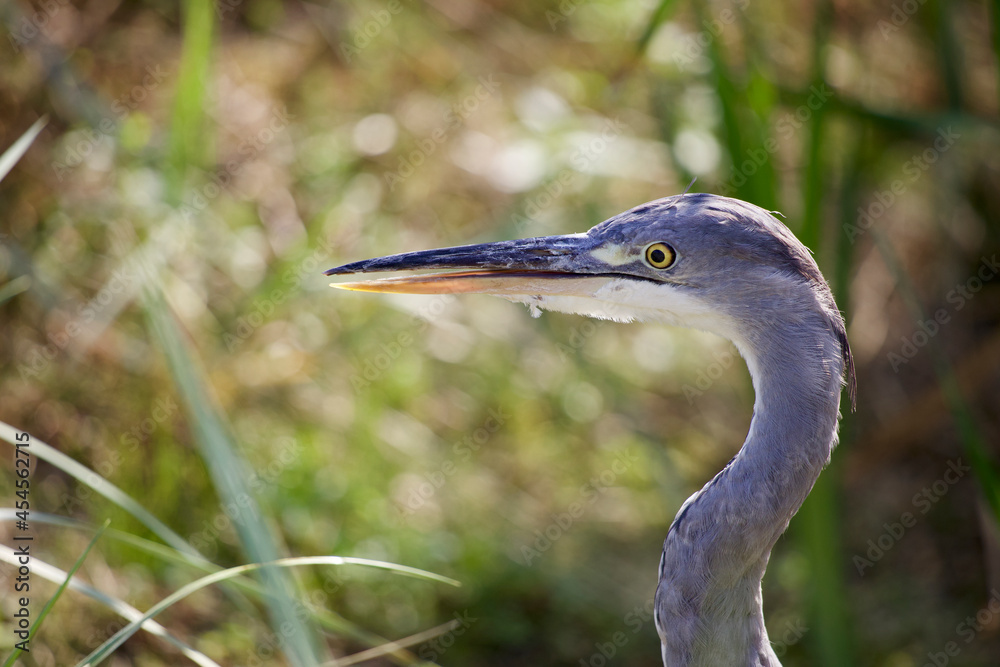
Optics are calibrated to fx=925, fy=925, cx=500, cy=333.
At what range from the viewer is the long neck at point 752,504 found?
1825 millimetres

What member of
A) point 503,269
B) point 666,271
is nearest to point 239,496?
point 503,269

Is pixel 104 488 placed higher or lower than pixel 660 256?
lower

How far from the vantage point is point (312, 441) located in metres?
3.57

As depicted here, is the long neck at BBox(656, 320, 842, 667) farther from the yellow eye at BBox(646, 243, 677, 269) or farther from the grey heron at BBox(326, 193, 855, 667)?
the yellow eye at BBox(646, 243, 677, 269)

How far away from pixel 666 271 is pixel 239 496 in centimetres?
99

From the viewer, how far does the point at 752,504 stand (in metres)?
1.82

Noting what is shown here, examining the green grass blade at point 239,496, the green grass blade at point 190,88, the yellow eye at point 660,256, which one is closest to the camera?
→ the green grass blade at point 239,496

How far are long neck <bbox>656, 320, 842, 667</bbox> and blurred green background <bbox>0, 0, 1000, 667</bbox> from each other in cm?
92

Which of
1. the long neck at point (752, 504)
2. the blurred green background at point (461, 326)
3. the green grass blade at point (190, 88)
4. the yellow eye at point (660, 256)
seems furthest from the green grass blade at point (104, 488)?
the green grass blade at point (190, 88)

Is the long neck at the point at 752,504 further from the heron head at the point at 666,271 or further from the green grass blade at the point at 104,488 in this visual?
the green grass blade at the point at 104,488

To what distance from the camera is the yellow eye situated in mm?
1958

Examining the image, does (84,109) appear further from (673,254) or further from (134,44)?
(673,254)

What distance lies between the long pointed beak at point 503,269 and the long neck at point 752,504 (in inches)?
16.3

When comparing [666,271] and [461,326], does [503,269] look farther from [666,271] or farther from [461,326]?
[461,326]
